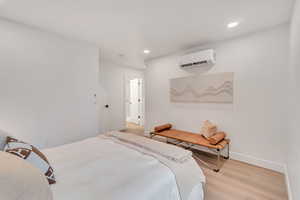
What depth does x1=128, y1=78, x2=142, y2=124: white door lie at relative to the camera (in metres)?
5.77

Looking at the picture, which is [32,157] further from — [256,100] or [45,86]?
[256,100]

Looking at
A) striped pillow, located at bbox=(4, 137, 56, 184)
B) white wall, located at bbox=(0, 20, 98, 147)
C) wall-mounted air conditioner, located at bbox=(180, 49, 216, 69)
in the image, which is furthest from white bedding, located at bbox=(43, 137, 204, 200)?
wall-mounted air conditioner, located at bbox=(180, 49, 216, 69)

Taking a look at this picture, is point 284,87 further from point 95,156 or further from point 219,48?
point 95,156

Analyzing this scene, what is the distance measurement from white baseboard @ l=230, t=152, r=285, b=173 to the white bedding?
1.52 meters

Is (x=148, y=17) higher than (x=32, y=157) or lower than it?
higher

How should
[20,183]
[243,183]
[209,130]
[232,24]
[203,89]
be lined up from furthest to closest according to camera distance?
[203,89]
[209,130]
[232,24]
[243,183]
[20,183]

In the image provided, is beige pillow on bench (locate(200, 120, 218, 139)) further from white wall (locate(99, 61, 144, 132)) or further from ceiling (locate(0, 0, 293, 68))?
white wall (locate(99, 61, 144, 132))

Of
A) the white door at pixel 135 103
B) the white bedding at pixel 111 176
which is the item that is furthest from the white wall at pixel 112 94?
the white bedding at pixel 111 176

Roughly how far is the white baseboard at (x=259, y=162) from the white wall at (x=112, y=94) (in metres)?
3.40

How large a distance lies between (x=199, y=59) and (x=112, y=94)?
9.49ft

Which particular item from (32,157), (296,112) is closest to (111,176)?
(32,157)

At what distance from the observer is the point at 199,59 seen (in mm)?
2844

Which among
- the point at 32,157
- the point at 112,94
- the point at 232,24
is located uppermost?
the point at 232,24

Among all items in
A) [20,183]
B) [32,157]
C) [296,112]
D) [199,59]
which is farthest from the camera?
[199,59]
